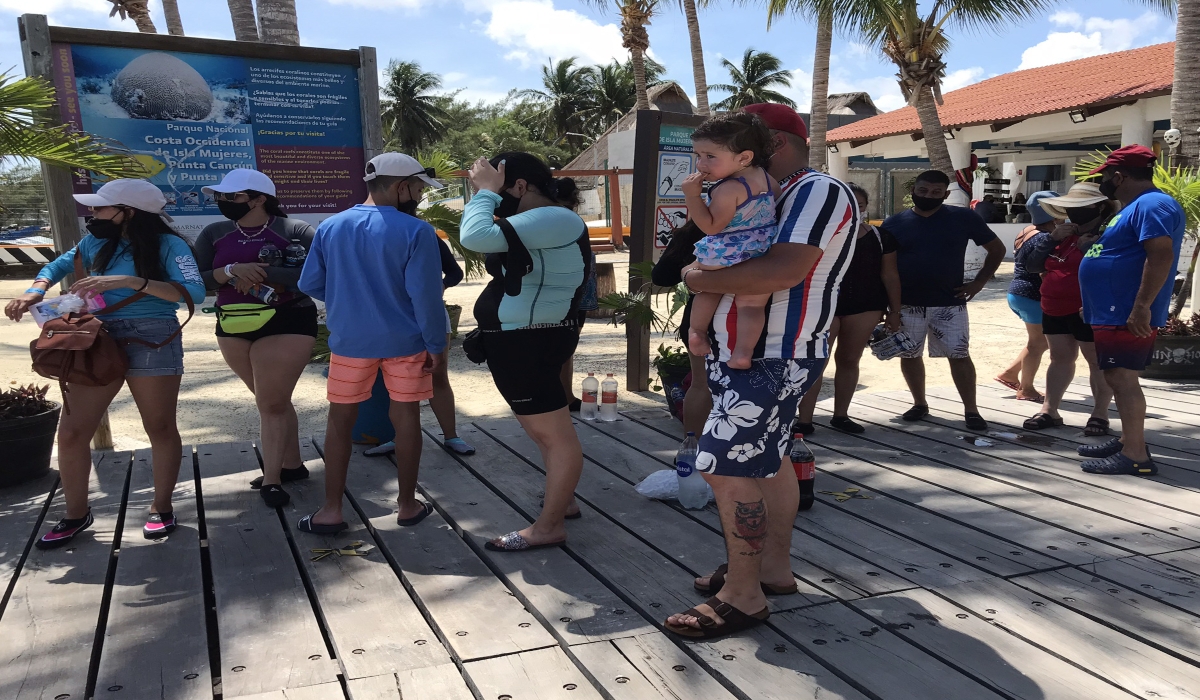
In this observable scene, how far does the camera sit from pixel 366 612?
303 centimetres

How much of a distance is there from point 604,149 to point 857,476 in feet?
131

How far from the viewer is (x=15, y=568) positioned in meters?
3.46

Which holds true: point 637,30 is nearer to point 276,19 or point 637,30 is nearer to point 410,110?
point 276,19

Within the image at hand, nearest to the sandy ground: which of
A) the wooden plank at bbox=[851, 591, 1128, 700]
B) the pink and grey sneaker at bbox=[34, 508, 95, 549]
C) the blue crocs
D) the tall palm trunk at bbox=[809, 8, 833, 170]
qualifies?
the blue crocs

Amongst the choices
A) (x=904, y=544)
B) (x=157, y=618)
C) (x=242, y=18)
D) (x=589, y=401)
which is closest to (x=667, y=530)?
(x=904, y=544)

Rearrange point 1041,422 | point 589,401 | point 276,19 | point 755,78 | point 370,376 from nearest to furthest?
point 370,376 → point 1041,422 → point 589,401 → point 276,19 → point 755,78

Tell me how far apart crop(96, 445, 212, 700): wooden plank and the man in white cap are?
1.87 feet

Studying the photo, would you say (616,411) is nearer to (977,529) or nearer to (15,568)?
(977,529)

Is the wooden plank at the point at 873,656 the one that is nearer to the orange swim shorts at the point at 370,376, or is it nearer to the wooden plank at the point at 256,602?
the wooden plank at the point at 256,602

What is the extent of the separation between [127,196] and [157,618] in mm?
Result: 1704

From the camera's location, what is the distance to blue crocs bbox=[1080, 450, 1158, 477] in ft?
14.7

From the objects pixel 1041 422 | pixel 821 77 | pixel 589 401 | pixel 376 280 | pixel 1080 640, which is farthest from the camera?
pixel 821 77

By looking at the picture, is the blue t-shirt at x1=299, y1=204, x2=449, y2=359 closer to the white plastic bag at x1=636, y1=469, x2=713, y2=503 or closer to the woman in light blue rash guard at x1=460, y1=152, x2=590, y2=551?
the woman in light blue rash guard at x1=460, y1=152, x2=590, y2=551

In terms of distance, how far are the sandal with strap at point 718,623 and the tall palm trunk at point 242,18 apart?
7497 mm
